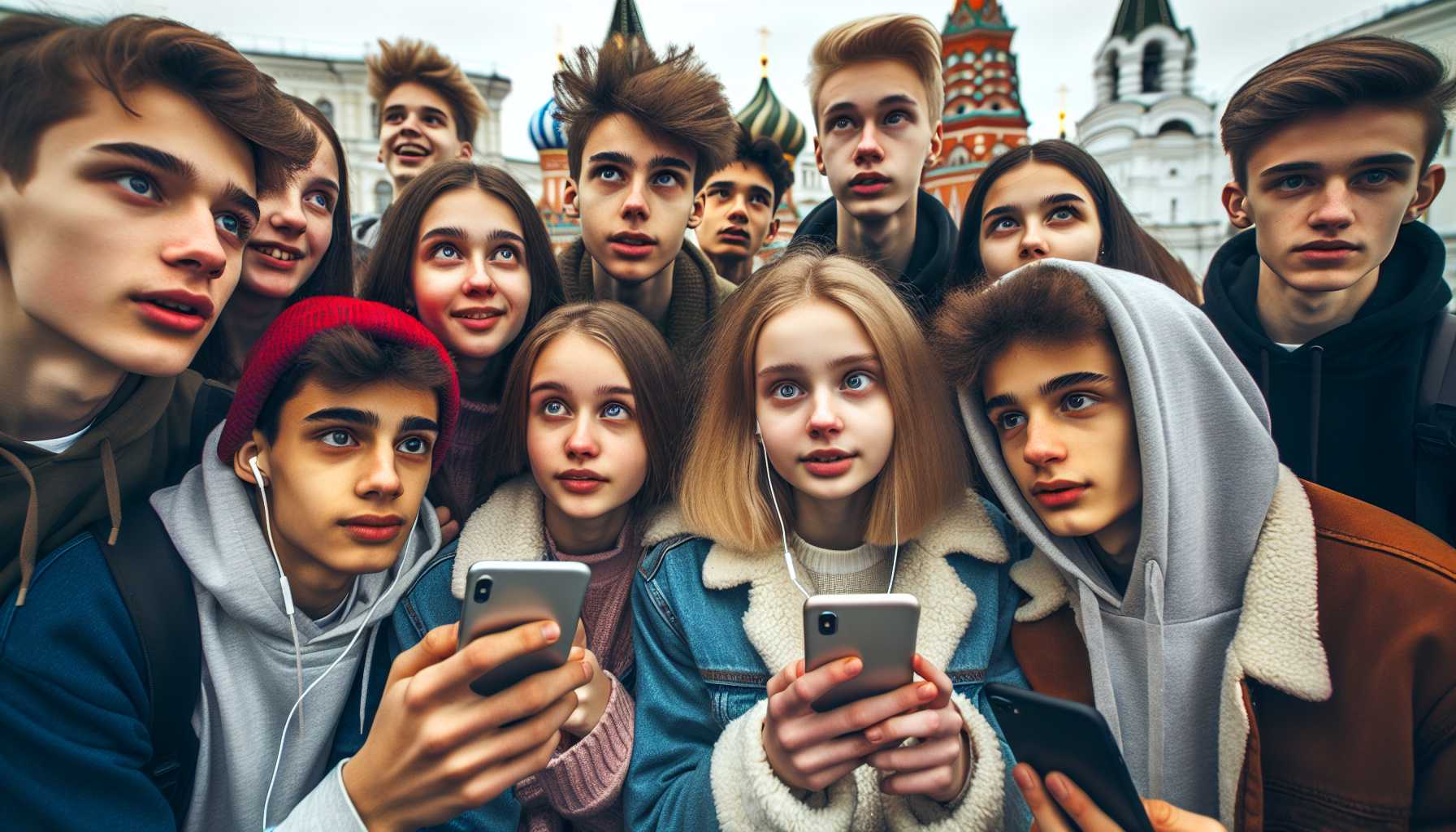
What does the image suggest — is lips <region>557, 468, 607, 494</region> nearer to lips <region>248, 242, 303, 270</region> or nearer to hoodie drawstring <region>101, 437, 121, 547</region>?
hoodie drawstring <region>101, 437, 121, 547</region>

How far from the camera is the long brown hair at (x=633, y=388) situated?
7.92 ft

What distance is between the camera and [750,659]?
220 cm

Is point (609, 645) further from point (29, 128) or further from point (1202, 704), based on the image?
point (29, 128)

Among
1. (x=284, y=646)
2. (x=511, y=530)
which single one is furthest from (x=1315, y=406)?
(x=284, y=646)

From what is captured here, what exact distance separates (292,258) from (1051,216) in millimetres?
2936

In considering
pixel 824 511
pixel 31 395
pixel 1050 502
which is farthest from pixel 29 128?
pixel 1050 502

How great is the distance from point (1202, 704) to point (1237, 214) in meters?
2.00

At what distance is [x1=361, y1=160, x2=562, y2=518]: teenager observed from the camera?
2.61 m

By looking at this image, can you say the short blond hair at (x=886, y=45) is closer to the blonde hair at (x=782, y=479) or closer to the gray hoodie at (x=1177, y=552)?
the blonde hair at (x=782, y=479)

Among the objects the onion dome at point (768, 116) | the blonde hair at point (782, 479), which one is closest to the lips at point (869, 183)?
the blonde hair at point (782, 479)

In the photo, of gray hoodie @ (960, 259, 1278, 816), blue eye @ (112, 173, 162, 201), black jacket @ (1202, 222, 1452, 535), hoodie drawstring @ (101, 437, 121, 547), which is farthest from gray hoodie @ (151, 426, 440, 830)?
black jacket @ (1202, 222, 1452, 535)

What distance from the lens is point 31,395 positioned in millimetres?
1872

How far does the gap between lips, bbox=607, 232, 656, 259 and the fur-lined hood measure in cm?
100

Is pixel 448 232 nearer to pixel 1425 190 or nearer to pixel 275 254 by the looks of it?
pixel 275 254
